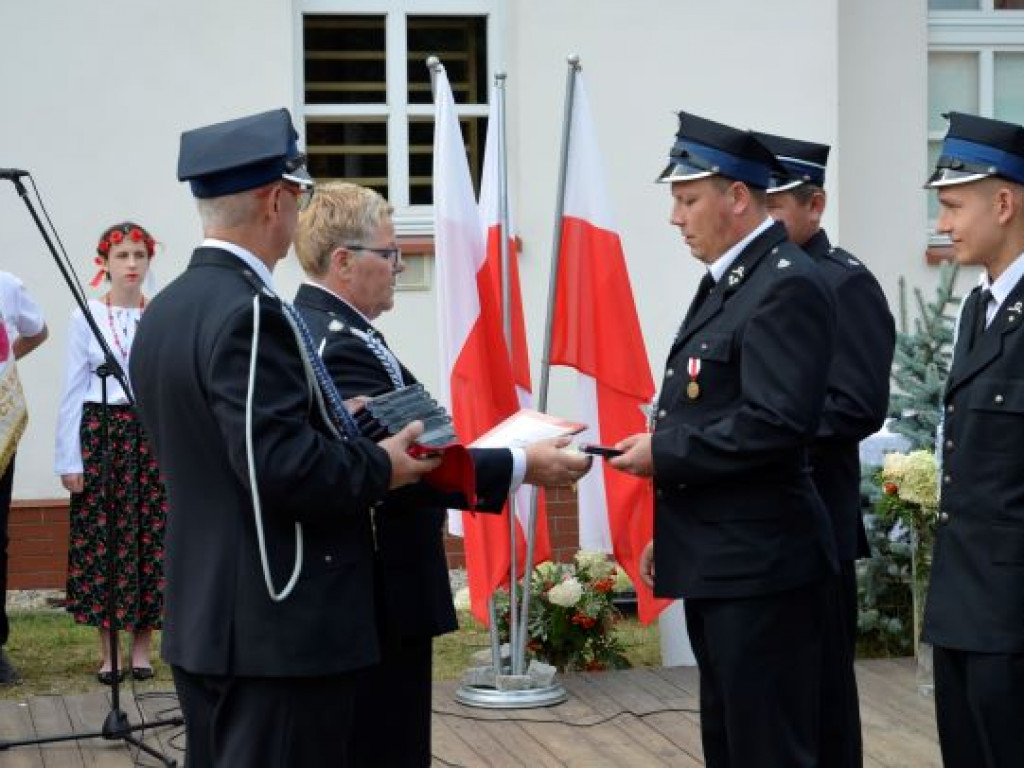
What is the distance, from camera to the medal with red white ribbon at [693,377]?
430 cm

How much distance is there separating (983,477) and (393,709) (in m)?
1.47

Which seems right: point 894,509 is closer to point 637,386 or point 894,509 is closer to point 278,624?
point 637,386

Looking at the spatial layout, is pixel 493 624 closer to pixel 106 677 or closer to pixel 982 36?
pixel 106 677

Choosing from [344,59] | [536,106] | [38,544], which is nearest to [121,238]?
[38,544]

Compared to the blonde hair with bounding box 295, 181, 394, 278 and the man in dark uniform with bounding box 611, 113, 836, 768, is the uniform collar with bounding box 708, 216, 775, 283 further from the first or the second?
the blonde hair with bounding box 295, 181, 394, 278

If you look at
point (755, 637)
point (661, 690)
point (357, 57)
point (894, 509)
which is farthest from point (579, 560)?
point (357, 57)

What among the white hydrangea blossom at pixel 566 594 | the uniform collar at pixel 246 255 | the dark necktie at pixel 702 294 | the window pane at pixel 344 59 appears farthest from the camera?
the window pane at pixel 344 59

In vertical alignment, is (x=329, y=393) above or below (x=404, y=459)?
above

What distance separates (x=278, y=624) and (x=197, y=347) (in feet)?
1.82

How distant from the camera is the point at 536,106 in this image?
10148mm

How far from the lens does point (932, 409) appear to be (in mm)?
7938

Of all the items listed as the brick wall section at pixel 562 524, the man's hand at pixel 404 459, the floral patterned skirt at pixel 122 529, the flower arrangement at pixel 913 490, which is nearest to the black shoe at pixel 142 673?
the floral patterned skirt at pixel 122 529

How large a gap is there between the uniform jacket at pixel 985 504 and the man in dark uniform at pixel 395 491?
879 mm

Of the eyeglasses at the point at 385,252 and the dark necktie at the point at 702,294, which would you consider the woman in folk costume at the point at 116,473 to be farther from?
the dark necktie at the point at 702,294
